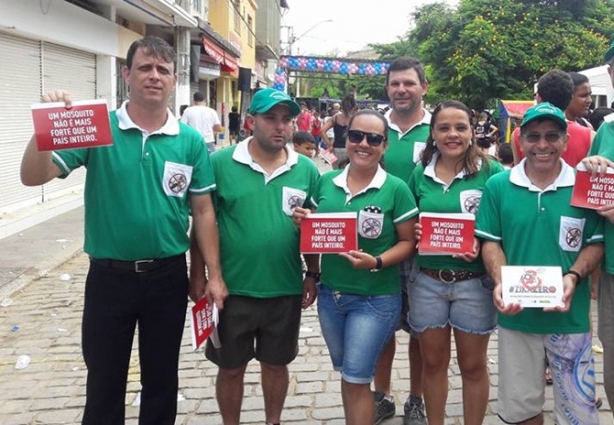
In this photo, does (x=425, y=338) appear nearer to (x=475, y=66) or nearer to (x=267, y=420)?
(x=267, y=420)

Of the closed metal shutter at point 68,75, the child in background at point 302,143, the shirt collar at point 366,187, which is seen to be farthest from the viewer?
the closed metal shutter at point 68,75

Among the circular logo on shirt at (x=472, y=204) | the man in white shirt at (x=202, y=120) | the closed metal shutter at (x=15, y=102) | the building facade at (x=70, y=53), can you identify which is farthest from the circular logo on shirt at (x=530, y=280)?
the man in white shirt at (x=202, y=120)

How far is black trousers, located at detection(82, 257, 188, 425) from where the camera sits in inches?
118

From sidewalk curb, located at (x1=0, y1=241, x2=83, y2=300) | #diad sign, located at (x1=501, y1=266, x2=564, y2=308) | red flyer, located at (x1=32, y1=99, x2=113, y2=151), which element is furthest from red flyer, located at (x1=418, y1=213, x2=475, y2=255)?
sidewalk curb, located at (x1=0, y1=241, x2=83, y2=300)

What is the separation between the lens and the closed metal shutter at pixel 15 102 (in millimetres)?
9102

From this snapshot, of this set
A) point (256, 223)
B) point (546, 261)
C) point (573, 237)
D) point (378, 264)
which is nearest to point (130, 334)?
point (256, 223)

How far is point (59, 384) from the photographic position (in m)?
4.43

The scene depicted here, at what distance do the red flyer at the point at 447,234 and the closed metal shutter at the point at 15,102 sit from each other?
8.02 meters

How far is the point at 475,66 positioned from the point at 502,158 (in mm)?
18164

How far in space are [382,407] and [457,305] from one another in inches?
43.8

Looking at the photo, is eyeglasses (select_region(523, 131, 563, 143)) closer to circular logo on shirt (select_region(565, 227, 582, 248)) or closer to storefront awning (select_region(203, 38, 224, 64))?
circular logo on shirt (select_region(565, 227, 582, 248))

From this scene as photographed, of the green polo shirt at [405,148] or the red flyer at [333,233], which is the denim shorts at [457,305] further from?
the green polo shirt at [405,148]

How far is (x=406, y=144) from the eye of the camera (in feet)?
12.6

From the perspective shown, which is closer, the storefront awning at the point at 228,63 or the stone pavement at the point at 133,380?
the stone pavement at the point at 133,380
